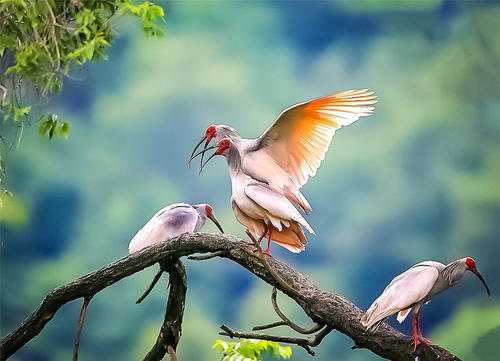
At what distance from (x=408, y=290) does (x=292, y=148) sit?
2.65ft

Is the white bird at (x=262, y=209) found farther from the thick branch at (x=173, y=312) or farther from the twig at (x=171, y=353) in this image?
the twig at (x=171, y=353)

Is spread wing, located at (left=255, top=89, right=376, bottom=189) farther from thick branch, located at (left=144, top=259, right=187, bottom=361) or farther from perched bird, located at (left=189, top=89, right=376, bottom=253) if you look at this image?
thick branch, located at (left=144, top=259, right=187, bottom=361)

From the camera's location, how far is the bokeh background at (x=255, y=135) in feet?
13.1

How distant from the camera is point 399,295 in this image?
2924 millimetres

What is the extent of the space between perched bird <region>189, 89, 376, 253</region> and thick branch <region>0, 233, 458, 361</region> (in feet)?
0.80

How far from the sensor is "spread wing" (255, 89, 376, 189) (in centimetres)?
331

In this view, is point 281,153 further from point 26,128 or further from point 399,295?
point 26,128

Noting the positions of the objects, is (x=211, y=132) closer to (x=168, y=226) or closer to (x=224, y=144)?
(x=224, y=144)

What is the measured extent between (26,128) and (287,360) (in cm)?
174

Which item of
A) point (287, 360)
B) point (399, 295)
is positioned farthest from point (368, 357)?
point (399, 295)

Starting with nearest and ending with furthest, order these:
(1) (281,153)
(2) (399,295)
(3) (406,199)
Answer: (2) (399,295)
(1) (281,153)
(3) (406,199)

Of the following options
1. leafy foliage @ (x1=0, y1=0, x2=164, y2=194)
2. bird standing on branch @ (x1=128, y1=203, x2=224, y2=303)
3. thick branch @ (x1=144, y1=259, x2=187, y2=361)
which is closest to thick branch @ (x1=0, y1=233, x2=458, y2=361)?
thick branch @ (x1=144, y1=259, x2=187, y2=361)

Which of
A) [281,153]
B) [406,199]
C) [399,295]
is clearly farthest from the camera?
[406,199]

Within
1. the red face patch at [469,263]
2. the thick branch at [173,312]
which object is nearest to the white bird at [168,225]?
the thick branch at [173,312]
